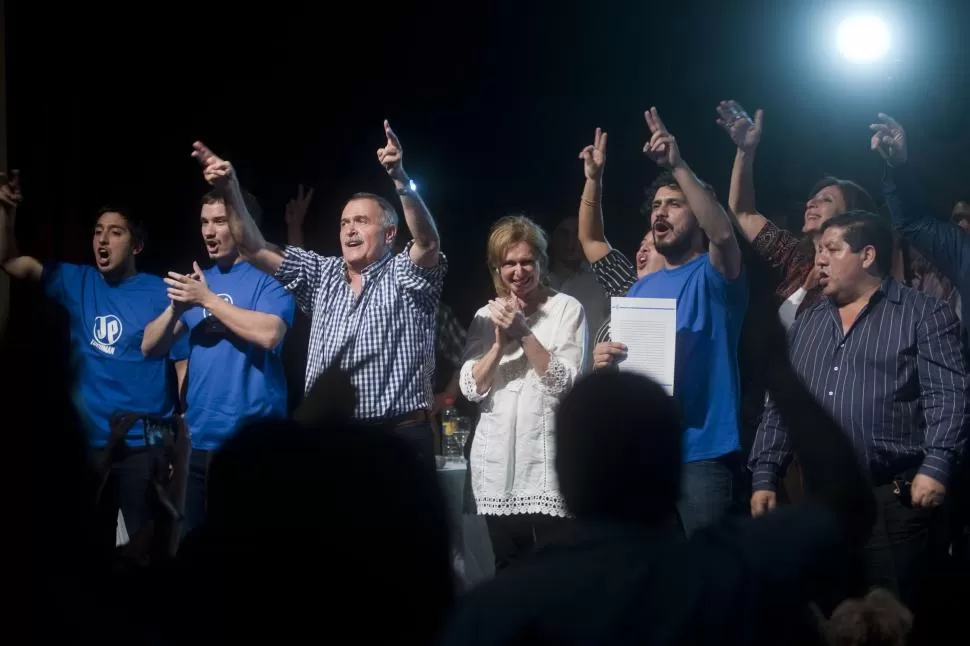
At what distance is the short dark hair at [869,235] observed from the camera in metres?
3.20

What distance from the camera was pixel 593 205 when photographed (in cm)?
380

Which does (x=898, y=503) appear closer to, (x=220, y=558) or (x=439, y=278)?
Result: (x=439, y=278)

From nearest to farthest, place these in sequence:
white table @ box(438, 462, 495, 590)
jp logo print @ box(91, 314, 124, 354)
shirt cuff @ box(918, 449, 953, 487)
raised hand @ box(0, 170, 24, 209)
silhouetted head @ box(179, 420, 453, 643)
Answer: silhouetted head @ box(179, 420, 453, 643), shirt cuff @ box(918, 449, 953, 487), white table @ box(438, 462, 495, 590), jp logo print @ box(91, 314, 124, 354), raised hand @ box(0, 170, 24, 209)

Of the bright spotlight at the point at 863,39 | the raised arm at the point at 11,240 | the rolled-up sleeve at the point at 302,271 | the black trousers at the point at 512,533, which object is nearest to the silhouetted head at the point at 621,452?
the black trousers at the point at 512,533

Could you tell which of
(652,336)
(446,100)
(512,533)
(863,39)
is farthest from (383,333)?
(863,39)

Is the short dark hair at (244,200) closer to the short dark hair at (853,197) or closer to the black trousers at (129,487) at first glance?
the black trousers at (129,487)

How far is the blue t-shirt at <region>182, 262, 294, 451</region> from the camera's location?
147 inches

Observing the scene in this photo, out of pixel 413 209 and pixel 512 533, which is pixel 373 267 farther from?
pixel 512 533

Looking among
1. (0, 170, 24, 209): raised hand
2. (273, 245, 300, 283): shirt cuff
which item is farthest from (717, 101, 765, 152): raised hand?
(0, 170, 24, 209): raised hand

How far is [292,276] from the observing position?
3850 mm

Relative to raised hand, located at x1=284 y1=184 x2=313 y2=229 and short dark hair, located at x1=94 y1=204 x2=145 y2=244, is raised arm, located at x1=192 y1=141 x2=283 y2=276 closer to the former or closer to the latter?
short dark hair, located at x1=94 y1=204 x2=145 y2=244

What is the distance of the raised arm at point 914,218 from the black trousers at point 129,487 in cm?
269

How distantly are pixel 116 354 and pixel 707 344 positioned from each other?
7.15ft

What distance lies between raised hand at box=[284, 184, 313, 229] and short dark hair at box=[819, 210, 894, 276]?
250 cm
